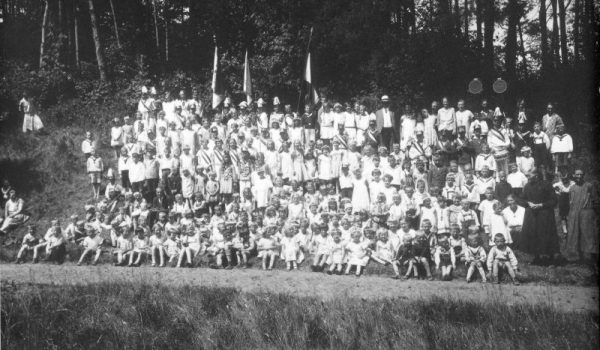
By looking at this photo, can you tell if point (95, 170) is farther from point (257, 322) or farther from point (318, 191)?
point (257, 322)

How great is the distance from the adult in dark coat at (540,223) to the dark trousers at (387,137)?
5348 mm

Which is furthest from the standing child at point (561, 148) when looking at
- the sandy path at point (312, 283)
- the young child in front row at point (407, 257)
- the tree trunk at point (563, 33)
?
the tree trunk at point (563, 33)

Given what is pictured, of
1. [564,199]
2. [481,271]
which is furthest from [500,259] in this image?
[564,199]

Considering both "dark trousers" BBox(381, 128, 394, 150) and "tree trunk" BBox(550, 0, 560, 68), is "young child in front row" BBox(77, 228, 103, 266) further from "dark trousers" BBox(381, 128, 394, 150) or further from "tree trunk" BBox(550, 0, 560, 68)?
"tree trunk" BBox(550, 0, 560, 68)

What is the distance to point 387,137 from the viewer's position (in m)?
16.4

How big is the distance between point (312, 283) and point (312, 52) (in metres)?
13.5

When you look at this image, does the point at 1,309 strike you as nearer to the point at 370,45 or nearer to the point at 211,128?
the point at 211,128

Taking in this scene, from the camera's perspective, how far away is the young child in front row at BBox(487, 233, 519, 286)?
1022 cm

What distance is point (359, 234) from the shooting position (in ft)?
37.8

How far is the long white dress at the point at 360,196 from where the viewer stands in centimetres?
1333

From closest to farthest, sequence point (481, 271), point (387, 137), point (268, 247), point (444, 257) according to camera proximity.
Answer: point (481, 271)
point (444, 257)
point (268, 247)
point (387, 137)

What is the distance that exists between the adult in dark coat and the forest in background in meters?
7.38

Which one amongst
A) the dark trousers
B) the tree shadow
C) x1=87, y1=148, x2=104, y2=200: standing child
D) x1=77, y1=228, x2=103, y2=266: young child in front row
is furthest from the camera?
the tree shadow

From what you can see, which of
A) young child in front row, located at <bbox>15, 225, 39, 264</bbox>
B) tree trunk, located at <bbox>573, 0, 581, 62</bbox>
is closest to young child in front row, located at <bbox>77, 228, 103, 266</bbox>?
young child in front row, located at <bbox>15, 225, 39, 264</bbox>
